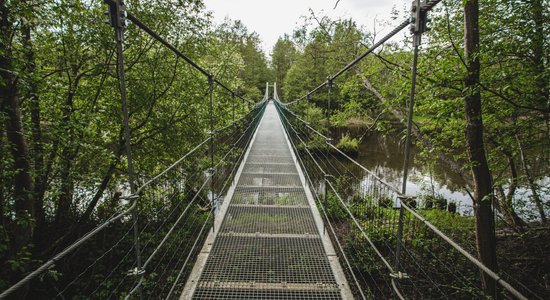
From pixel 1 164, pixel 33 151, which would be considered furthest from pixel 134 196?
pixel 33 151

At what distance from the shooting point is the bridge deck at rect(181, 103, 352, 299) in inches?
71.7

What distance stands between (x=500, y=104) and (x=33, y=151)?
17.4 feet

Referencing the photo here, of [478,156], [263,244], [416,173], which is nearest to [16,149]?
[263,244]

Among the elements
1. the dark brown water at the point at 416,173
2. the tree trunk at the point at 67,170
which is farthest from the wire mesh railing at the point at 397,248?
the tree trunk at the point at 67,170

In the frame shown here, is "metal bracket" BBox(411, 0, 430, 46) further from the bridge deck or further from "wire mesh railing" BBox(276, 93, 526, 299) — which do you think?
the bridge deck

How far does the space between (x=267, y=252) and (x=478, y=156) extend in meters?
2.58

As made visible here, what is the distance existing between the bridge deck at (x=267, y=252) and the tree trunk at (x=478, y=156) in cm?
188

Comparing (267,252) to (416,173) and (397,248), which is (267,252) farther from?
(416,173)

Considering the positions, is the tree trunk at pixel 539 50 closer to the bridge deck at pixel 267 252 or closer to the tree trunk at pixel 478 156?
the tree trunk at pixel 478 156

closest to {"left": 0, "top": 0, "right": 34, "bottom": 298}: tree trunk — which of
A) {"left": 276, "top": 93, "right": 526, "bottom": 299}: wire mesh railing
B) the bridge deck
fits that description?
the bridge deck

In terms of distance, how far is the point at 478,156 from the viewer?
3.05 m

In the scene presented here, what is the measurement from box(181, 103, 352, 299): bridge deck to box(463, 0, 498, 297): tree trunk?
1877 mm

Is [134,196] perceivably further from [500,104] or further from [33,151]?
[500,104]

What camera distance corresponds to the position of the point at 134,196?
1.16 meters
